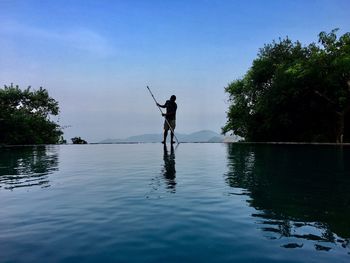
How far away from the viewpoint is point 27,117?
135ft

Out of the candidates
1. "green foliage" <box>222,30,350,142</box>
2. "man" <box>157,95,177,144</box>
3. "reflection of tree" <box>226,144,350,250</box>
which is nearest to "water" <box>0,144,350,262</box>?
"reflection of tree" <box>226,144,350,250</box>

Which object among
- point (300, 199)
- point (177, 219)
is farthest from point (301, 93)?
point (177, 219)

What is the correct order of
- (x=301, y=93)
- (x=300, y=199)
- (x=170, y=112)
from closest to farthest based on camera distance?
(x=300, y=199)
(x=170, y=112)
(x=301, y=93)

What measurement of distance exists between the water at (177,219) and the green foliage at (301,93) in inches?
969

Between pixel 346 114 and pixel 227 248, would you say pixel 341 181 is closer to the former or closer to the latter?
pixel 227 248

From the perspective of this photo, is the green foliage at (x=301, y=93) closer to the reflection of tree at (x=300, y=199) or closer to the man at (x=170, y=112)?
the man at (x=170, y=112)

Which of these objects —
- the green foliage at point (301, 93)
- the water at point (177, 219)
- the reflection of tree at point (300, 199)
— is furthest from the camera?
the green foliage at point (301, 93)

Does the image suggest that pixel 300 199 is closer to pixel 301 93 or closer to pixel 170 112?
pixel 170 112

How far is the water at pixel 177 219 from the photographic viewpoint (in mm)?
4422

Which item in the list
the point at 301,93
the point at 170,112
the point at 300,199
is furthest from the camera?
the point at 301,93

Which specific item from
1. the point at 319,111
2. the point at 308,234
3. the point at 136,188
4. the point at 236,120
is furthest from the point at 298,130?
the point at 308,234

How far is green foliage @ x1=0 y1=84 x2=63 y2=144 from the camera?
38531mm

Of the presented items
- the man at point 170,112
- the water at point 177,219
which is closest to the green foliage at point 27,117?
the man at point 170,112

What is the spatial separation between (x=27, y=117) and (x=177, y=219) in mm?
39360
